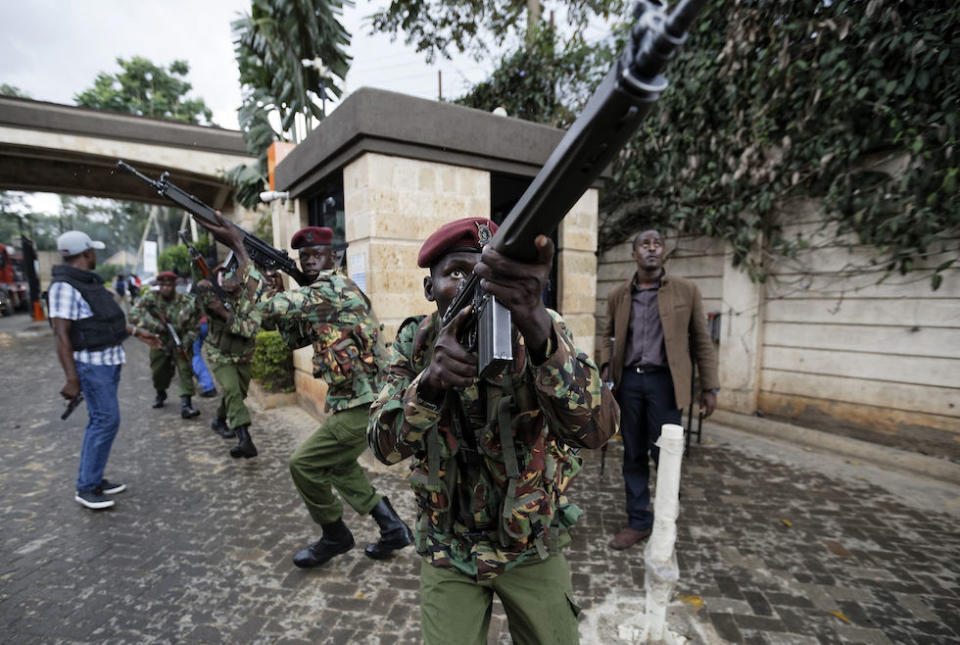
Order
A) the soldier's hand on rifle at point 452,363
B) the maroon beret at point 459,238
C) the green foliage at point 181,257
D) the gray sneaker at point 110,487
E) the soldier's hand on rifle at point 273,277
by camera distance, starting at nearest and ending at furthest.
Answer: the soldier's hand on rifle at point 452,363 < the maroon beret at point 459,238 < the gray sneaker at point 110,487 < the soldier's hand on rifle at point 273,277 < the green foliage at point 181,257

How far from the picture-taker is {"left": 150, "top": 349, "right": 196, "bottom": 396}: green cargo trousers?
6.66 metres

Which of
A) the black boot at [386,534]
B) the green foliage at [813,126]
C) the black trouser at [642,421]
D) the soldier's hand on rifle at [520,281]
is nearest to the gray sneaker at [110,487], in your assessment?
the black boot at [386,534]

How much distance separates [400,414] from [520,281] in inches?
24.7

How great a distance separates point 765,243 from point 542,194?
588 centimetres

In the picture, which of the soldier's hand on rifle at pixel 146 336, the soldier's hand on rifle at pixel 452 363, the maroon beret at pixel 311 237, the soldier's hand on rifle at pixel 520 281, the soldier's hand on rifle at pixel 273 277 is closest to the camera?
the soldier's hand on rifle at pixel 520 281

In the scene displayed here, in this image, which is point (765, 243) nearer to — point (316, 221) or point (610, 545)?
point (610, 545)

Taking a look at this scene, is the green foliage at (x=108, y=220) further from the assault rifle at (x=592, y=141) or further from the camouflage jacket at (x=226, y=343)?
the assault rifle at (x=592, y=141)

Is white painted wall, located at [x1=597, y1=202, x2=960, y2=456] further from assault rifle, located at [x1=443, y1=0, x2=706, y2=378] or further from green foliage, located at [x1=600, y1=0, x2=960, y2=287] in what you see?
assault rifle, located at [x1=443, y1=0, x2=706, y2=378]

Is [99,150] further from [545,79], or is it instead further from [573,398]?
[573,398]

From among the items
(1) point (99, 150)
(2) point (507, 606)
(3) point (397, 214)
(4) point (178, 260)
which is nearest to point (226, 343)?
(3) point (397, 214)

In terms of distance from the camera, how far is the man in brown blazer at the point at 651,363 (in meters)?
3.29

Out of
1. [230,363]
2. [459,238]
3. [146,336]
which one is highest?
[459,238]

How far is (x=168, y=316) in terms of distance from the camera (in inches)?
262

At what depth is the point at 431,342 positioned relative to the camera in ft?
5.26
